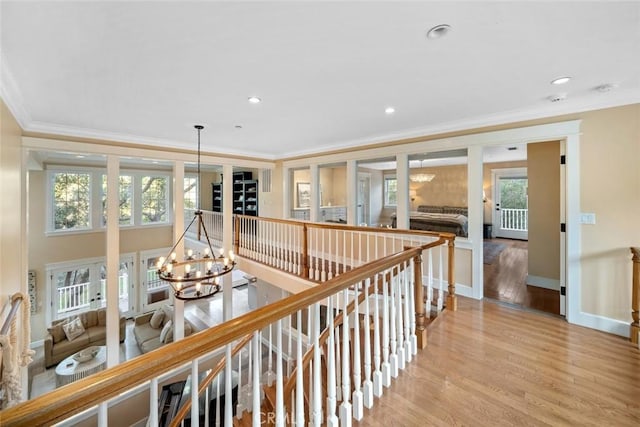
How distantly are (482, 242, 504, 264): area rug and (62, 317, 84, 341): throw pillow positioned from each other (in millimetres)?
9145

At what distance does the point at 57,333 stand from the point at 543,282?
31.3 ft

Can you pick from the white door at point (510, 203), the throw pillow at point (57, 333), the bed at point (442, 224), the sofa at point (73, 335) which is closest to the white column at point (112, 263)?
the sofa at point (73, 335)

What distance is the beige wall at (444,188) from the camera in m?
8.68

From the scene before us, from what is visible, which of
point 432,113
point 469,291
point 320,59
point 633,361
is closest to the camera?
point 320,59

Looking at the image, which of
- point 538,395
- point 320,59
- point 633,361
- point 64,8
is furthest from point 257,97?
point 633,361

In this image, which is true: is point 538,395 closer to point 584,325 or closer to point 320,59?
point 584,325

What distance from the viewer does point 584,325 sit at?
2.94 meters

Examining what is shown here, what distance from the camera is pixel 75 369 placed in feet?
16.8

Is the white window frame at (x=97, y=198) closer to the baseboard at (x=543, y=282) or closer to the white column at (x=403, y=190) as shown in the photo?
the white column at (x=403, y=190)

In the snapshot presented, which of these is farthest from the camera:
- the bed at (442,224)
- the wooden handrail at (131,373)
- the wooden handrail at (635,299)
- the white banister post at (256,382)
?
the bed at (442,224)

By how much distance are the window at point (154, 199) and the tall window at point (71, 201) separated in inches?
48.8

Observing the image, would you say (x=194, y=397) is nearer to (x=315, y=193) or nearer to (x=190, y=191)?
(x=315, y=193)

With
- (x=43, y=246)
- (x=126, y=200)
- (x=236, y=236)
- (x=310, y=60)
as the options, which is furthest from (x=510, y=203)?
(x=43, y=246)

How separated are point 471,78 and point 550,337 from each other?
2580 millimetres
